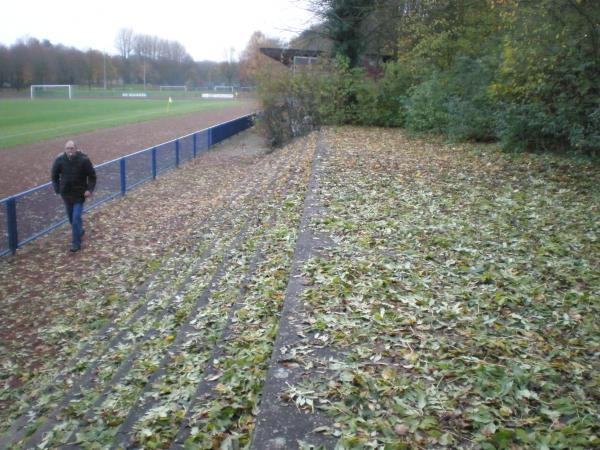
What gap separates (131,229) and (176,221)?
3.64ft

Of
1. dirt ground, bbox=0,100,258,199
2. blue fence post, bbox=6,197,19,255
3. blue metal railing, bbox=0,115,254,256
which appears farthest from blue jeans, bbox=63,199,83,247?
dirt ground, bbox=0,100,258,199

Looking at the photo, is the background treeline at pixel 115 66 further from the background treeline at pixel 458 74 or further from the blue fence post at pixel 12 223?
the blue fence post at pixel 12 223

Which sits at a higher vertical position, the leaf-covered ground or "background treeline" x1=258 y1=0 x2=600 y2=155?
"background treeline" x1=258 y1=0 x2=600 y2=155

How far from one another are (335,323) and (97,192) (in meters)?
11.4

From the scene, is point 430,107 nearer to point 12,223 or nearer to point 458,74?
point 458,74

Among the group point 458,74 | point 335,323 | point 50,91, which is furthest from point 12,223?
point 50,91

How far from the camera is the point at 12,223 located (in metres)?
10.5

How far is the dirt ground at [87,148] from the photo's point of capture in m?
17.9

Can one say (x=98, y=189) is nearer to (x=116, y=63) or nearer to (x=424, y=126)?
(x=424, y=126)

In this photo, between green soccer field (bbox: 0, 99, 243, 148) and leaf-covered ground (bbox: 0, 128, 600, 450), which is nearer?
leaf-covered ground (bbox: 0, 128, 600, 450)

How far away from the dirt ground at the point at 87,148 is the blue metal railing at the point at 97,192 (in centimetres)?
285

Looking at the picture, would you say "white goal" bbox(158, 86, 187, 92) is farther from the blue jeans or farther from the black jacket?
the blue jeans

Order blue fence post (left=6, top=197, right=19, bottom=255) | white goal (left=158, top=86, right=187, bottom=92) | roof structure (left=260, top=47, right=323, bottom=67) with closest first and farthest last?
1. blue fence post (left=6, top=197, right=19, bottom=255)
2. roof structure (left=260, top=47, right=323, bottom=67)
3. white goal (left=158, top=86, right=187, bottom=92)

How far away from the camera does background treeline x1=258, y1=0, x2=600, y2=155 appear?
41.9 ft
